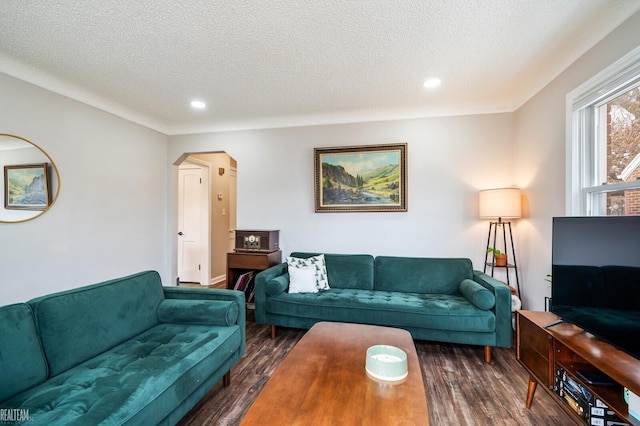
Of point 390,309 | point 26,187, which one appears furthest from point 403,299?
point 26,187

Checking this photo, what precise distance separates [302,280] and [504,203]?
2.21 meters

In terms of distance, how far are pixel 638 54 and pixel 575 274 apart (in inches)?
53.4

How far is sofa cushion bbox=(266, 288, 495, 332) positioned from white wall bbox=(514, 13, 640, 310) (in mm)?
769

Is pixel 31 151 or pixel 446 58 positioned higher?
pixel 446 58

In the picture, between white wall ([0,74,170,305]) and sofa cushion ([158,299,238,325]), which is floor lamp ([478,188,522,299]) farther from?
white wall ([0,74,170,305])

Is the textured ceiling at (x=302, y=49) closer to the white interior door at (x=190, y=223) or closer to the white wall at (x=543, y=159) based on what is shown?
the white wall at (x=543, y=159)

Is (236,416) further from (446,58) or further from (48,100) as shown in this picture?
(48,100)

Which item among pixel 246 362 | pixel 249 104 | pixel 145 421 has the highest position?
pixel 249 104

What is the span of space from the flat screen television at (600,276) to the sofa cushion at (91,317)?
275 centimetres

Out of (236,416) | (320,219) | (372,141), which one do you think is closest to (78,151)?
(320,219)

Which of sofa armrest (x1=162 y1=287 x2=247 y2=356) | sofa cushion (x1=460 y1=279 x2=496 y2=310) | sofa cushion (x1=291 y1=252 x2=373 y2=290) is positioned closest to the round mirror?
sofa armrest (x1=162 y1=287 x2=247 y2=356)

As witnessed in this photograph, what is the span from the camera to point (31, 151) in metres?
2.45

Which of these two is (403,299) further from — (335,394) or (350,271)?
(335,394)

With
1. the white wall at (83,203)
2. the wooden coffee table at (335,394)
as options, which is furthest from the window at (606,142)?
the white wall at (83,203)
